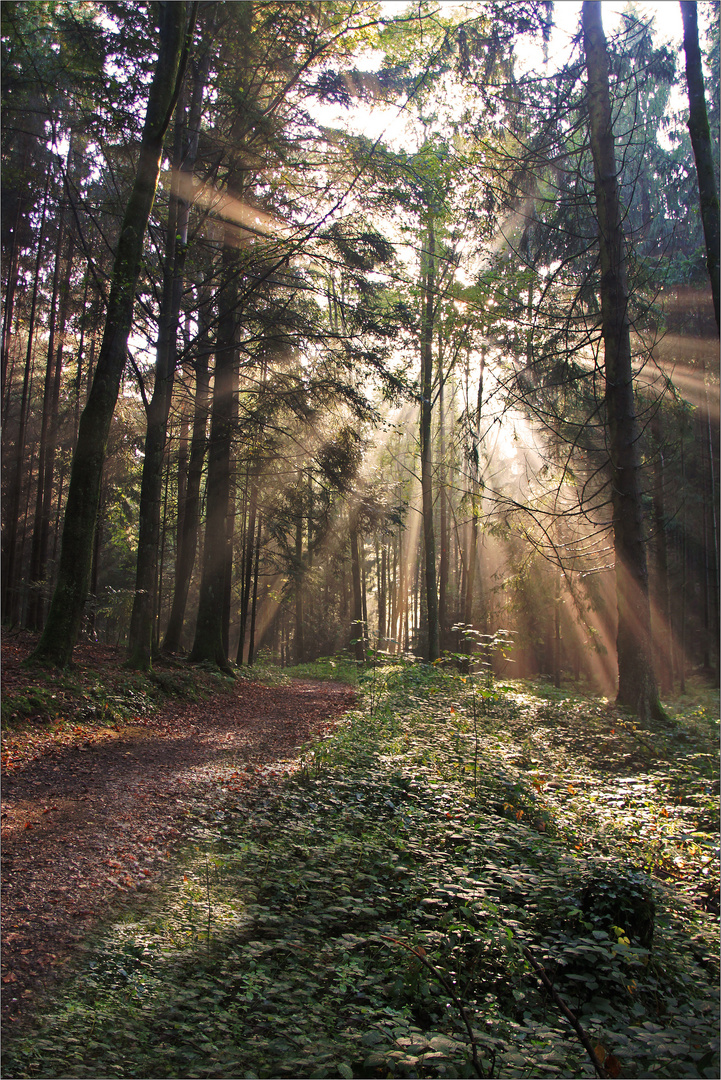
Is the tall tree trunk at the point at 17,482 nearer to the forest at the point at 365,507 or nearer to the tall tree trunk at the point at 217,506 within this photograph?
the forest at the point at 365,507

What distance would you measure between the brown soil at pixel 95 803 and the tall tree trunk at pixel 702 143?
625 centimetres

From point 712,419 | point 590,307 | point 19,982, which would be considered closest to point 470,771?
point 19,982

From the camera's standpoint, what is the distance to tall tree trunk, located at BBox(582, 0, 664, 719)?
8.23 metres

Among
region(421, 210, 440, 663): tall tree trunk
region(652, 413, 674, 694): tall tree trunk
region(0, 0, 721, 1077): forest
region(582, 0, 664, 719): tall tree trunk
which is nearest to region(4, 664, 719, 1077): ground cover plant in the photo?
region(0, 0, 721, 1077): forest

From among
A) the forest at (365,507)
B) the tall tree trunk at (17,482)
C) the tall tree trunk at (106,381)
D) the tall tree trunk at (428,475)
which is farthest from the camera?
the tall tree trunk at (428,475)

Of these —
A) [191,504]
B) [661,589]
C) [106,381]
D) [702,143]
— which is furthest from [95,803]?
[661,589]

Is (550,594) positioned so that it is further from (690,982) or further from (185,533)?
(690,982)

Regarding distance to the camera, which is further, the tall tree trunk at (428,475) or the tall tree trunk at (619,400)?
the tall tree trunk at (428,475)

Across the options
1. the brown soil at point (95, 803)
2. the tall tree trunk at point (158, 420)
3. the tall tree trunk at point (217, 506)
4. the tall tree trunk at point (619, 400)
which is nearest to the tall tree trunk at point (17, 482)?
the tall tree trunk at point (158, 420)

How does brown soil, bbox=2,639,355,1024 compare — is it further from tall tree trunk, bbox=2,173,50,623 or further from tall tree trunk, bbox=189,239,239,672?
tall tree trunk, bbox=2,173,50,623

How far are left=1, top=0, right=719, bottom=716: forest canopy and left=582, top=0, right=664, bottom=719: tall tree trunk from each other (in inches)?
1.6

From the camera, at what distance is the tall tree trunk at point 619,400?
8227 mm

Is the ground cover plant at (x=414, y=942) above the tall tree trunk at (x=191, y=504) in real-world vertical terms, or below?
below

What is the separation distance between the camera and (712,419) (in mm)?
19797
